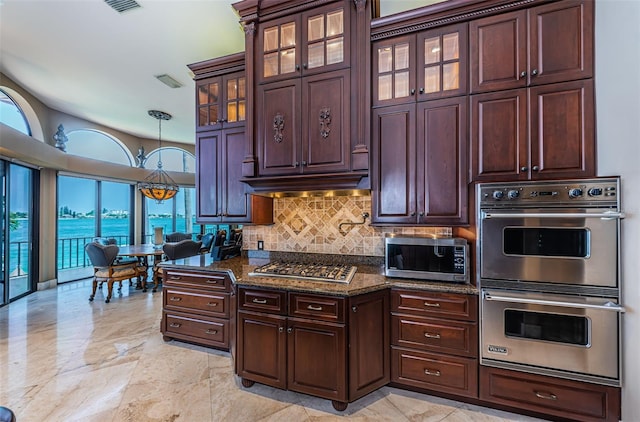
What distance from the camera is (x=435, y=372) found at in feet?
7.04

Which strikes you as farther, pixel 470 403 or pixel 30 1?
pixel 30 1

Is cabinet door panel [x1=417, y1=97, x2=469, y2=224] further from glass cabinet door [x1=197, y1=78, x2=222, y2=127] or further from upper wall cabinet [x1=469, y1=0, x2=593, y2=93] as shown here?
glass cabinet door [x1=197, y1=78, x2=222, y2=127]

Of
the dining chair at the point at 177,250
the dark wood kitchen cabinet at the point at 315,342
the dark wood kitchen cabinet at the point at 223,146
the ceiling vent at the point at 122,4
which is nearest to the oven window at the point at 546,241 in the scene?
the dark wood kitchen cabinet at the point at 315,342

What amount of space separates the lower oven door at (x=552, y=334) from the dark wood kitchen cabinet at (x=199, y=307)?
2245 mm

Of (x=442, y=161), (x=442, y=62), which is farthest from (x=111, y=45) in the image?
(x=442, y=161)

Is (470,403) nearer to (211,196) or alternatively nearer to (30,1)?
(211,196)

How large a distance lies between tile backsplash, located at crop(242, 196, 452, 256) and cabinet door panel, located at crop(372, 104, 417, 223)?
0.44 meters

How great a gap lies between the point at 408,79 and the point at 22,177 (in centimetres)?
639

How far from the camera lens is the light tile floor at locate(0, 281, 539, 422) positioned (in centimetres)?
205

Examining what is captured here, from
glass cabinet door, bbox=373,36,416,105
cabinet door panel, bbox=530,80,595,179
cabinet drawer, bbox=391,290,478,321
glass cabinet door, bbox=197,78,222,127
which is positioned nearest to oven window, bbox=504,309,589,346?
cabinet drawer, bbox=391,290,478,321

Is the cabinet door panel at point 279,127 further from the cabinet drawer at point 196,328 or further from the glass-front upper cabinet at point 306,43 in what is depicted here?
the cabinet drawer at point 196,328

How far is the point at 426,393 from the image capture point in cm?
226

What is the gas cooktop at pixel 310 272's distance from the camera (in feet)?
7.40

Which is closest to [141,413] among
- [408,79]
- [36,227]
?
[408,79]
